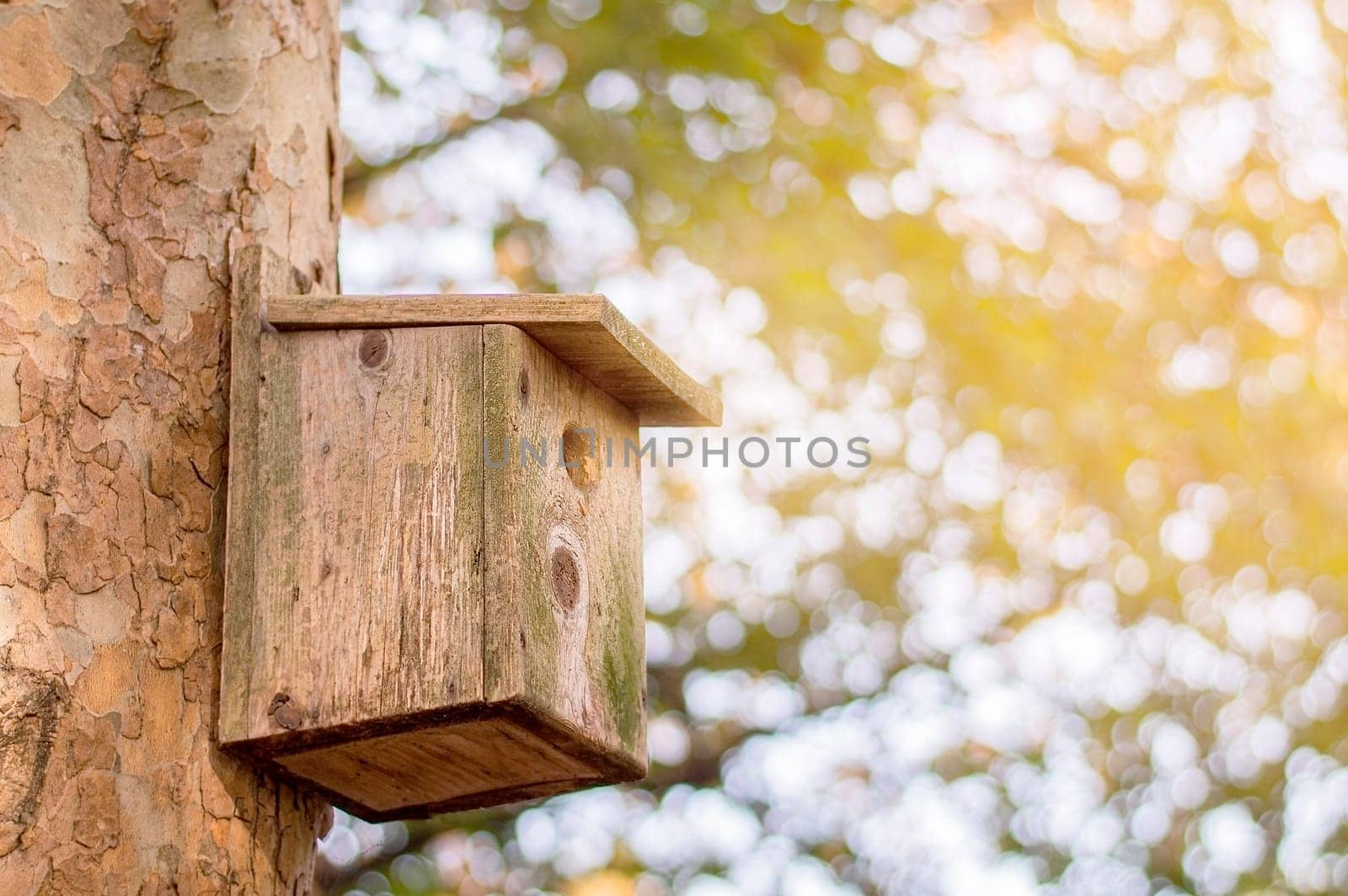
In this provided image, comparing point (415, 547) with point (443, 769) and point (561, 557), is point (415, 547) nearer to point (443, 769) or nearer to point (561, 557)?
point (561, 557)

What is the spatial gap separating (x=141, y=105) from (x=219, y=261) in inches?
9.2

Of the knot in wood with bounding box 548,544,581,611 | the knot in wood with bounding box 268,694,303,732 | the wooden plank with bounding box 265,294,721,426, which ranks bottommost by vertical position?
the knot in wood with bounding box 268,694,303,732

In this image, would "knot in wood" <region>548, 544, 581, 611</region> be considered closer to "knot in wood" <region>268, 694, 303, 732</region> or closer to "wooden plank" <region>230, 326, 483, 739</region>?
"wooden plank" <region>230, 326, 483, 739</region>

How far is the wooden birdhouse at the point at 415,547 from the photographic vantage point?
188cm

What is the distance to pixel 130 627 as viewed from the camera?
6.05ft

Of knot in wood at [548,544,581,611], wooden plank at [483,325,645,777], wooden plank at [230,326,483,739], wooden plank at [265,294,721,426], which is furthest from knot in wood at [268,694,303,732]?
wooden plank at [265,294,721,426]

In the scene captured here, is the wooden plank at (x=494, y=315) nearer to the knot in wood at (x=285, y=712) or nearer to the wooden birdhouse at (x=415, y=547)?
the wooden birdhouse at (x=415, y=547)

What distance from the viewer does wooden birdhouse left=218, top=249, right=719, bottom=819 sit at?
188cm

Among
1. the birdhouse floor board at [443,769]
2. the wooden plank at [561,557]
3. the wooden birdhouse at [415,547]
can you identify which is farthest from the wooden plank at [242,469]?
the wooden plank at [561,557]

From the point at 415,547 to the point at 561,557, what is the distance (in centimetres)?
24

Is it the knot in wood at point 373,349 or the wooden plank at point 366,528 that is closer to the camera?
the wooden plank at point 366,528

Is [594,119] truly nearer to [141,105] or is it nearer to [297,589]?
[141,105]

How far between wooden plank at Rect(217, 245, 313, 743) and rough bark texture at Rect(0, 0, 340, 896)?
19 millimetres

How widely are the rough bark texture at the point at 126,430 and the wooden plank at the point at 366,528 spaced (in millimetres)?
84
